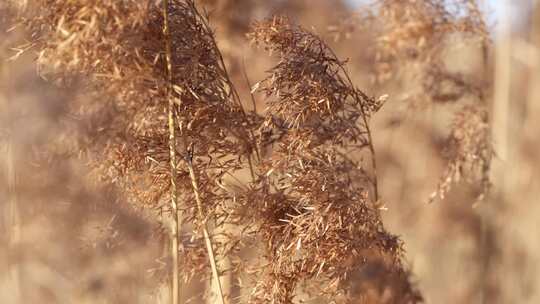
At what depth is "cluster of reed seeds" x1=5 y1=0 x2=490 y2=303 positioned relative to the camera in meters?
2.14

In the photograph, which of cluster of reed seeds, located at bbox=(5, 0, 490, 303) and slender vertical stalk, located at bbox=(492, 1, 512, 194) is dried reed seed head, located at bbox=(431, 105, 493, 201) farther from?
slender vertical stalk, located at bbox=(492, 1, 512, 194)

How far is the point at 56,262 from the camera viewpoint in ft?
15.6

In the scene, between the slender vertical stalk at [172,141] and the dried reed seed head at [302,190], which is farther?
the dried reed seed head at [302,190]

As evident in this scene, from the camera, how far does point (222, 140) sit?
93.0 inches

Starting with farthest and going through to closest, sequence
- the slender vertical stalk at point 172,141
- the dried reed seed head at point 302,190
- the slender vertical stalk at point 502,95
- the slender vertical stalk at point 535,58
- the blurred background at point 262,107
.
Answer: the slender vertical stalk at point 535,58, the slender vertical stalk at point 502,95, the blurred background at point 262,107, the dried reed seed head at point 302,190, the slender vertical stalk at point 172,141

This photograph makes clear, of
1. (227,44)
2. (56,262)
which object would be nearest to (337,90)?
(227,44)

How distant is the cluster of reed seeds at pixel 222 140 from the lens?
2.14 metres

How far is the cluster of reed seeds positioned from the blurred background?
0.53 ft

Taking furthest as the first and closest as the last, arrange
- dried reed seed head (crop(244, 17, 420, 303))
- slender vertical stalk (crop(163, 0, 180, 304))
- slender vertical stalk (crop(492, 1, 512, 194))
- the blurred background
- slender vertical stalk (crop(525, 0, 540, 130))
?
slender vertical stalk (crop(525, 0, 540, 130)), slender vertical stalk (crop(492, 1, 512, 194)), the blurred background, dried reed seed head (crop(244, 17, 420, 303)), slender vertical stalk (crop(163, 0, 180, 304))

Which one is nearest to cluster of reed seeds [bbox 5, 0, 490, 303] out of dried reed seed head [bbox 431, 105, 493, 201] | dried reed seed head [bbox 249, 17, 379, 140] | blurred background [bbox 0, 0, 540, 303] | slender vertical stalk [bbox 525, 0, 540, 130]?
dried reed seed head [bbox 249, 17, 379, 140]

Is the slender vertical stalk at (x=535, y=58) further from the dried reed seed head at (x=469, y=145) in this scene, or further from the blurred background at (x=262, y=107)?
the dried reed seed head at (x=469, y=145)

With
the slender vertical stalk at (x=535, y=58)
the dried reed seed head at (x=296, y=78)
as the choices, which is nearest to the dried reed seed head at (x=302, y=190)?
the dried reed seed head at (x=296, y=78)

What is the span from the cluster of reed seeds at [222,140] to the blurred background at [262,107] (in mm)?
161

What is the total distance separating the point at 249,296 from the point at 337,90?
0.71 metres
